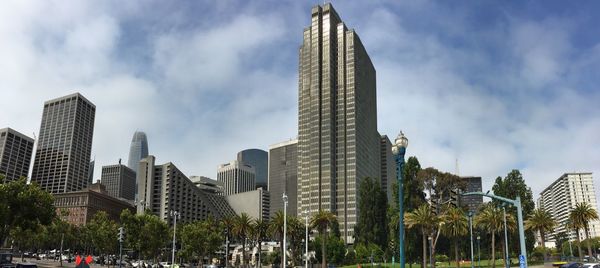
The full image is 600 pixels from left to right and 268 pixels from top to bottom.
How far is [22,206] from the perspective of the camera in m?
59.6

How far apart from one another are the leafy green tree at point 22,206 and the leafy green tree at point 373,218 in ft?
242

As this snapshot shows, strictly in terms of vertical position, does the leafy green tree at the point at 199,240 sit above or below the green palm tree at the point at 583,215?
below

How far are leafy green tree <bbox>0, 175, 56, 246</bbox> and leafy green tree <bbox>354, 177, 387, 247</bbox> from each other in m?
73.8

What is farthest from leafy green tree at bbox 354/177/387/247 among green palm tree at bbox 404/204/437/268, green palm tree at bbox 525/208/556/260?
green palm tree at bbox 404/204/437/268

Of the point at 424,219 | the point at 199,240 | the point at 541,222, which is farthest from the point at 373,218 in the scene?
the point at 199,240

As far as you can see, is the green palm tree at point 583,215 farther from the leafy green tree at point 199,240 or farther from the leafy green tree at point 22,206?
the leafy green tree at point 22,206

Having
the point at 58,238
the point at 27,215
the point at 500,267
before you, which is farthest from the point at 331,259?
the point at 58,238

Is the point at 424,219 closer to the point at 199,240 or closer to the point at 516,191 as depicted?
the point at 516,191

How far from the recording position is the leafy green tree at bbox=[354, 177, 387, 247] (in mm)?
117438

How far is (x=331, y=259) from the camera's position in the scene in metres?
108

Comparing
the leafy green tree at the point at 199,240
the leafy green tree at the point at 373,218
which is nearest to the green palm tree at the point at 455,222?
the leafy green tree at the point at 373,218

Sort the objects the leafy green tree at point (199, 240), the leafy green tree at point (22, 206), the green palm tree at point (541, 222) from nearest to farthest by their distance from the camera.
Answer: the leafy green tree at point (22, 206) < the green palm tree at point (541, 222) < the leafy green tree at point (199, 240)

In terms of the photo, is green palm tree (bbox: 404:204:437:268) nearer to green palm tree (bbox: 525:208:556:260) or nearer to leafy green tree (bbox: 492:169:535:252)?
green palm tree (bbox: 525:208:556:260)

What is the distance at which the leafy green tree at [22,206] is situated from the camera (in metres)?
57.5
